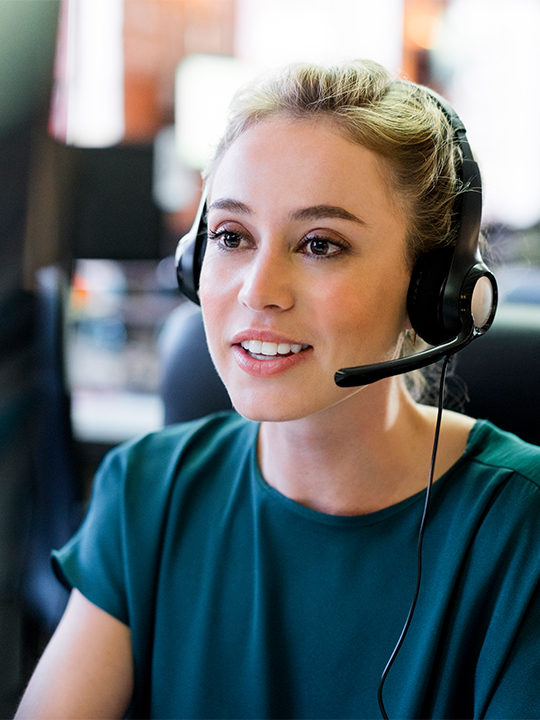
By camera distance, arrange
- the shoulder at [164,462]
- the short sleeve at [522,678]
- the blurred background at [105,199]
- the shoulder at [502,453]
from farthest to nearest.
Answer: the blurred background at [105,199]
the shoulder at [164,462]
the shoulder at [502,453]
the short sleeve at [522,678]

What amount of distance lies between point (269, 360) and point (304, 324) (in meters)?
0.06

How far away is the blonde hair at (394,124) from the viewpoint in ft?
2.95

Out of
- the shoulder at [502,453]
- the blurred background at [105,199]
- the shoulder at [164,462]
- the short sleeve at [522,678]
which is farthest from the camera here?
the blurred background at [105,199]

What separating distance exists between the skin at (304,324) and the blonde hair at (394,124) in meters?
0.02

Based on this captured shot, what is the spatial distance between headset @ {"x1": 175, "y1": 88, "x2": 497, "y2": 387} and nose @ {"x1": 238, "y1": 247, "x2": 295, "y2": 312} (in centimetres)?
15

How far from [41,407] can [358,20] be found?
3985 millimetres

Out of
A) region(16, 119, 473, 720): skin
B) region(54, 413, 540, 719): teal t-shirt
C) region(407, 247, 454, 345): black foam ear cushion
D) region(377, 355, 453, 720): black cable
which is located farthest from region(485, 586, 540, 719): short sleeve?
region(407, 247, 454, 345): black foam ear cushion

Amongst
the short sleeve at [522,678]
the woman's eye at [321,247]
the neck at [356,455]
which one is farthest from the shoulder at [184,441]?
the short sleeve at [522,678]

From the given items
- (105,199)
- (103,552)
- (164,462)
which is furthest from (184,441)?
(105,199)

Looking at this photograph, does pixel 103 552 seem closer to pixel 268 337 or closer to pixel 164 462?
pixel 164 462

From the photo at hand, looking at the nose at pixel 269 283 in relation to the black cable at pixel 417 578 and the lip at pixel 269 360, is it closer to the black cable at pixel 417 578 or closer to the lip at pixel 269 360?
the lip at pixel 269 360

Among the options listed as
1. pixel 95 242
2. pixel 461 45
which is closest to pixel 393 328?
pixel 95 242

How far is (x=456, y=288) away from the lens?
2.84ft

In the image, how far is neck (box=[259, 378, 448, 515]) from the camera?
978mm
